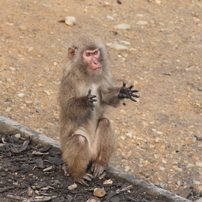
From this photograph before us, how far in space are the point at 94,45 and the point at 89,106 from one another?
0.82m

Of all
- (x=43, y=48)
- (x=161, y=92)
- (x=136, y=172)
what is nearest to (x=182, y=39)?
(x=161, y=92)

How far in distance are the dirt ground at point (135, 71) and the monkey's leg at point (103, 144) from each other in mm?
619

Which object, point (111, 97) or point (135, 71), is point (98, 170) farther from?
point (135, 71)

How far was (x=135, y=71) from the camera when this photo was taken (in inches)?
361

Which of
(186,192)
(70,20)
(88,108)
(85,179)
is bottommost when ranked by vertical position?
(70,20)

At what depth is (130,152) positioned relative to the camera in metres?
6.52

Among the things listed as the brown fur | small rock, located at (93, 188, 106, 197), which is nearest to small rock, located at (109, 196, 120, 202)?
small rock, located at (93, 188, 106, 197)

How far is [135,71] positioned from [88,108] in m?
3.99

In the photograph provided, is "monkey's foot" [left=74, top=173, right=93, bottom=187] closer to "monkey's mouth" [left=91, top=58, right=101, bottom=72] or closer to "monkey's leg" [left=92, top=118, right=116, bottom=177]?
"monkey's leg" [left=92, top=118, right=116, bottom=177]

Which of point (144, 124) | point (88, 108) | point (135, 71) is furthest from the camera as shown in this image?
point (135, 71)

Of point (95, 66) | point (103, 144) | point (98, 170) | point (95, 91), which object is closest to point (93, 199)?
point (98, 170)

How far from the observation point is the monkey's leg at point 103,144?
18.0ft

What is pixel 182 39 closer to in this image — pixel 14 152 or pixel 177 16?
pixel 177 16

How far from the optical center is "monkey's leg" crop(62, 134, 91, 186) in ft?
17.2
